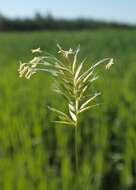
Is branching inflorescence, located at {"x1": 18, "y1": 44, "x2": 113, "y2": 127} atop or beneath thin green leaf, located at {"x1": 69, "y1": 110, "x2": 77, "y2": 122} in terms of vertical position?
atop

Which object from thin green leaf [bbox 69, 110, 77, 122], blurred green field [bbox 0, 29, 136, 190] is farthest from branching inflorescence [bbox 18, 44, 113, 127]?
blurred green field [bbox 0, 29, 136, 190]

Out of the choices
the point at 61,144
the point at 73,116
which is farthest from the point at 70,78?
the point at 61,144

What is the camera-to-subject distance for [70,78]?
401 millimetres

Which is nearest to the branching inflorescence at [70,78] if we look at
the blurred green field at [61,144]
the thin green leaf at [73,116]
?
the thin green leaf at [73,116]

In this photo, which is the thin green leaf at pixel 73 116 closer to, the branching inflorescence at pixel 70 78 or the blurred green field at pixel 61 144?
the branching inflorescence at pixel 70 78

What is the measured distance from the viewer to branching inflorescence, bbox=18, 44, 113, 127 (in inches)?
15.1

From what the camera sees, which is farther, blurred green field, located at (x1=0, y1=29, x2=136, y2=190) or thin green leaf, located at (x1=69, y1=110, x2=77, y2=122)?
blurred green field, located at (x1=0, y1=29, x2=136, y2=190)

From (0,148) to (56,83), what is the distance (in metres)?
2.40

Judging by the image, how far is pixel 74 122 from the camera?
1.27ft

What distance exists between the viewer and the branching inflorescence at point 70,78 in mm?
383

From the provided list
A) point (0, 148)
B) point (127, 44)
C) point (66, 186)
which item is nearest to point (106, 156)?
point (0, 148)

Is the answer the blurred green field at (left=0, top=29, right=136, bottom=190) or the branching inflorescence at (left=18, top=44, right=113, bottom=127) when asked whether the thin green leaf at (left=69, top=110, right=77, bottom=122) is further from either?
the blurred green field at (left=0, top=29, right=136, bottom=190)

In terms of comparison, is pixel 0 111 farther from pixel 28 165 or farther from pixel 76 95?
pixel 76 95

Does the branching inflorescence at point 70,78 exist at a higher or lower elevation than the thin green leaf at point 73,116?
higher
